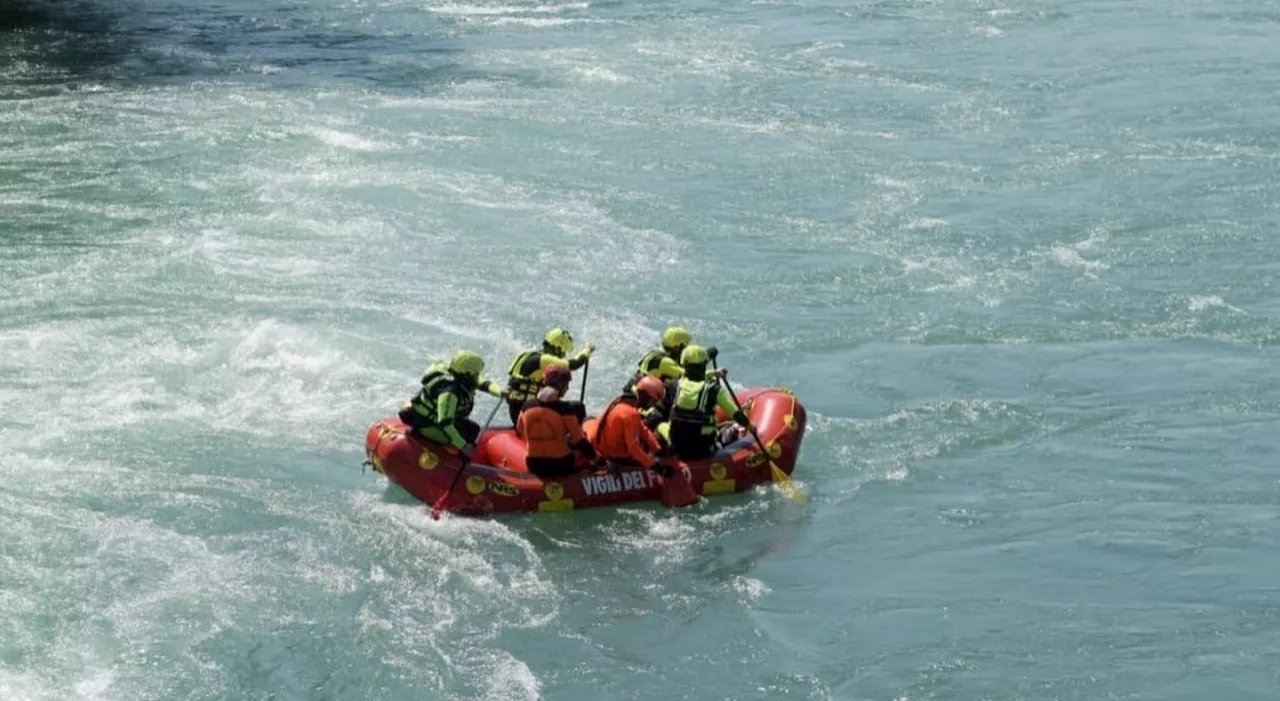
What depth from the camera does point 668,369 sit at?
17219 millimetres

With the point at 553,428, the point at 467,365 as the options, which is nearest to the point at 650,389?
the point at 553,428

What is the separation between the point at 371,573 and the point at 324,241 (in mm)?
10056

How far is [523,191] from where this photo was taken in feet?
87.5

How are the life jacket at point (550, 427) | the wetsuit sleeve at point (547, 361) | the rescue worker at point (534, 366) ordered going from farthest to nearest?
1. the rescue worker at point (534, 366)
2. the wetsuit sleeve at point (547, 361)
3. the life jacket at point (550, 427)

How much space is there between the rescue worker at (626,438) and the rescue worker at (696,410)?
23cm

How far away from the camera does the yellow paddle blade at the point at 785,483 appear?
55.1ft

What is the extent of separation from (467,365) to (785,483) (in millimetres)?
3103

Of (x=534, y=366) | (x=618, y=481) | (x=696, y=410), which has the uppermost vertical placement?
(x=534, y=366)

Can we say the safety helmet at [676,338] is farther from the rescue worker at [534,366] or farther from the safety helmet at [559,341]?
the safety helmet at [559,341]

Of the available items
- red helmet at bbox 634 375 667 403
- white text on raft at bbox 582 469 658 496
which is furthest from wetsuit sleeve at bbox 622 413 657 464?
red helmet at bbox 634 375 667 403

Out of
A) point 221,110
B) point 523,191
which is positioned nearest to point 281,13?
point 221,110

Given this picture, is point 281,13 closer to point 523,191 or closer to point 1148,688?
point 523,191

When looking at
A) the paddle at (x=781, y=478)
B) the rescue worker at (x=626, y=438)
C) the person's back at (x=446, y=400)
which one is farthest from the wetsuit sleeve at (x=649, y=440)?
the person's back at (x=446, y=400)

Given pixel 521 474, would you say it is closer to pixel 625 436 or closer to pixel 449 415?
pixel 449 415
